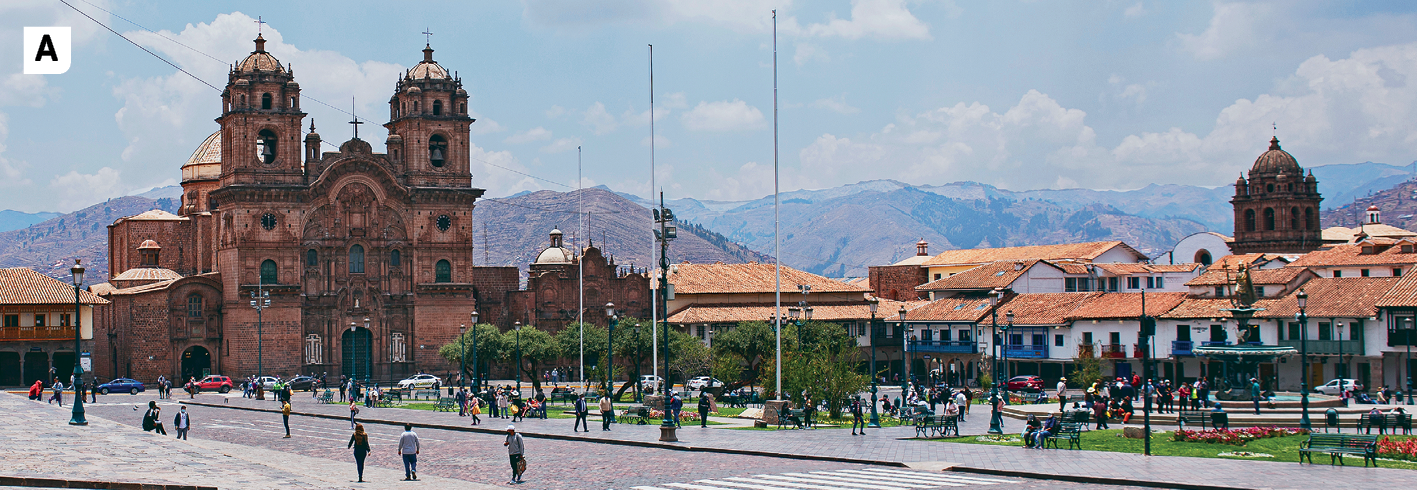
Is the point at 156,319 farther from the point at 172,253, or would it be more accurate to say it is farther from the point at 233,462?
the point at 233,462

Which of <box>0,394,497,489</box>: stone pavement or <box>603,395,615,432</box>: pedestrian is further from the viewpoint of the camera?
<box>603,395,615,432</box>: pedestrian

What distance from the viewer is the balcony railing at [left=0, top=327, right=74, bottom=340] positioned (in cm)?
7675

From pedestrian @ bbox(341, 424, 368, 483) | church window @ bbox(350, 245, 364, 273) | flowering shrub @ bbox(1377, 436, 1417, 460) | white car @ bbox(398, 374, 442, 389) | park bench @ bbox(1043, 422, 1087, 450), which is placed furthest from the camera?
church window @ bbox(350, 245, 364, 273)

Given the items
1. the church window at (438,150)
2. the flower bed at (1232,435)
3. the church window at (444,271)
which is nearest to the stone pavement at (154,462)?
the flower bed at (1232,435)

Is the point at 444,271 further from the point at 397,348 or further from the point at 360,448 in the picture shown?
the point at 360,448

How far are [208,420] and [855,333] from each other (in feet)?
149

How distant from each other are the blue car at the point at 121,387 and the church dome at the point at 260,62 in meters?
20.0

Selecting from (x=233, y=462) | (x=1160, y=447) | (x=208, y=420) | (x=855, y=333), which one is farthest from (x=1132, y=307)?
(x=233, y=462)

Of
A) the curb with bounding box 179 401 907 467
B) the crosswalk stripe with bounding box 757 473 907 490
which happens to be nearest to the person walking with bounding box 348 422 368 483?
the crosswalk stripe with bounding box 757 473 907 490

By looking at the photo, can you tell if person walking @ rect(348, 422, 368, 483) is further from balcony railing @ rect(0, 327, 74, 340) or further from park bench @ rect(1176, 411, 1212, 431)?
balcony railing @ rect(0, 327, 74, 340)

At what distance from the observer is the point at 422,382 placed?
8394cm

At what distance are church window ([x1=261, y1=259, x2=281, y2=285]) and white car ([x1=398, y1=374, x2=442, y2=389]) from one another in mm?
10021

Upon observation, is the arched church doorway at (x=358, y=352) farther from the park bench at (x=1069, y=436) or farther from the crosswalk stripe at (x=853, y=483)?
the crosswalk stripe at (x=853, y=483)

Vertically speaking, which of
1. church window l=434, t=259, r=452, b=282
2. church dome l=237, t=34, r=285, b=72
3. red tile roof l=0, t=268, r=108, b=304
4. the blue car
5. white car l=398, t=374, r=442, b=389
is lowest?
white car l=398, t=374, r=442, b=389
